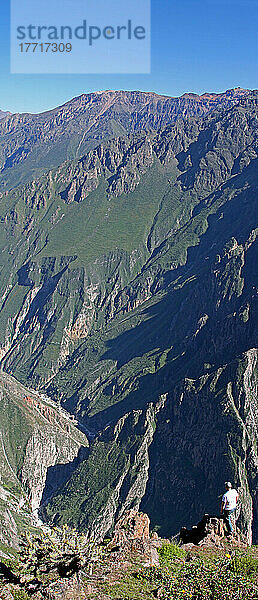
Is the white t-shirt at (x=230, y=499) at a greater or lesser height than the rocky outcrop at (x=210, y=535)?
A: greater

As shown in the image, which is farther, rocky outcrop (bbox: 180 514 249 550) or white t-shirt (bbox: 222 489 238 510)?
rocky outcrop (bbox: 180 514 249 550)

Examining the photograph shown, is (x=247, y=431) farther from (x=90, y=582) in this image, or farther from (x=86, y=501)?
(x=90, y=582)

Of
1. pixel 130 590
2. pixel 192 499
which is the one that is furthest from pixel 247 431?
pixel 130 590

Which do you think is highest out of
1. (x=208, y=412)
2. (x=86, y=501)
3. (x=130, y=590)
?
(x=208, y=412)

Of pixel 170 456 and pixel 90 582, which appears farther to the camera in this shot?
pixel 170 456

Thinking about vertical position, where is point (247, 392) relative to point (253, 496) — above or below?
above

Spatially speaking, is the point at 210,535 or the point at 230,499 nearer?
the point at 230,499

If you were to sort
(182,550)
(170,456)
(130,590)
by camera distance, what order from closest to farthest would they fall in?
1. (130,590)
2. (182,550)
3. (170,456)

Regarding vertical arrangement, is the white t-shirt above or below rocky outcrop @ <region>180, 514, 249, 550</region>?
above

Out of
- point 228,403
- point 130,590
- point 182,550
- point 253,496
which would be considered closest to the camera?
point 130,590

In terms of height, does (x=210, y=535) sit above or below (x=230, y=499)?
below

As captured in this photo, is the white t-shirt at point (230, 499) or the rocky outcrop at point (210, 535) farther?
the rocky outcrop at point (210, 535)
